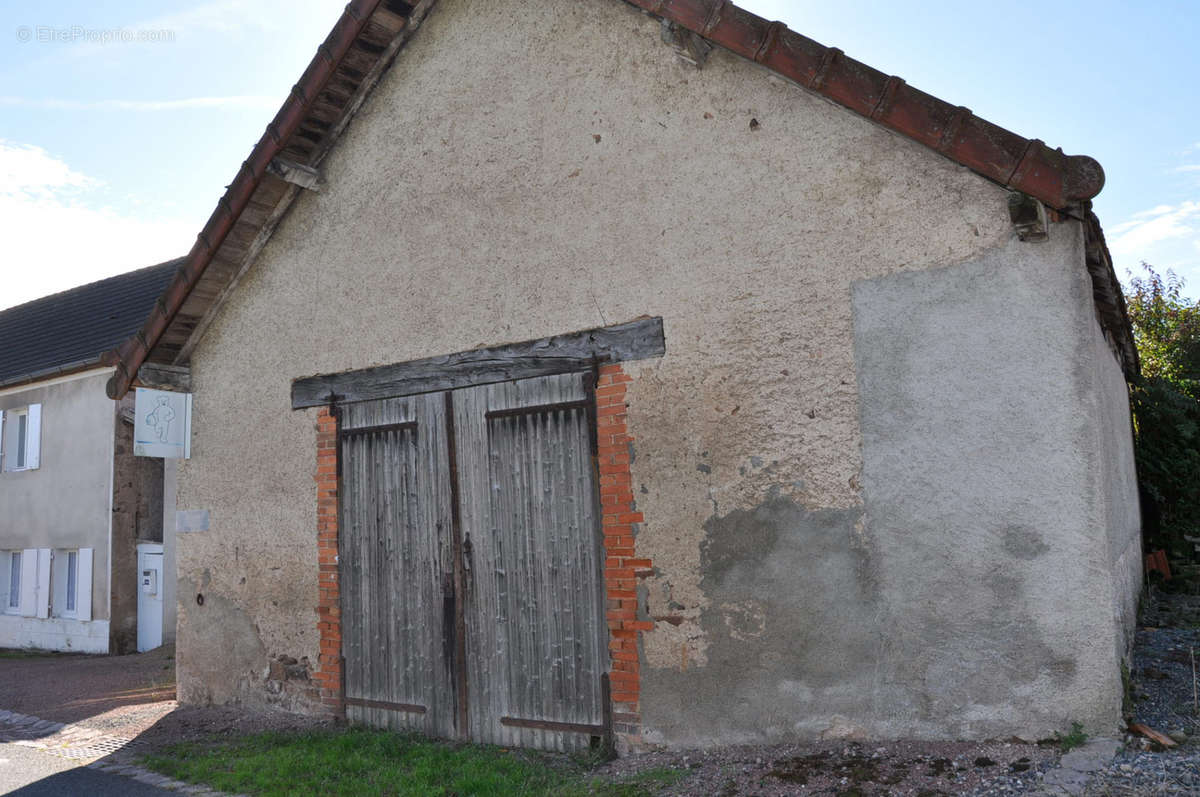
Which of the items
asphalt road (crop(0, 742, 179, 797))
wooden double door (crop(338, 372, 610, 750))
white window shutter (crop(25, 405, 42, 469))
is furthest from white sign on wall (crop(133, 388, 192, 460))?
white window shutter (crop(25, 405, 42, 469))

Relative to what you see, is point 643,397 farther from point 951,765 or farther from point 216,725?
point 216,725

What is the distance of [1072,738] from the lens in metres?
4.33

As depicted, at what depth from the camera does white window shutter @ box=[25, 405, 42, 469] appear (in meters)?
14.8

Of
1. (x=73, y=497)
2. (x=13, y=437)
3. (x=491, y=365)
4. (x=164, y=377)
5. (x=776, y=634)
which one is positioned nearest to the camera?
(x=776, y=634)

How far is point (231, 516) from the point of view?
7.95m

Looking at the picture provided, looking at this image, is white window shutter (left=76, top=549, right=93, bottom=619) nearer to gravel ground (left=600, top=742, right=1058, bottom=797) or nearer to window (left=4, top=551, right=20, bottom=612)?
window (left=4, top=551, right=20, bottom=612)

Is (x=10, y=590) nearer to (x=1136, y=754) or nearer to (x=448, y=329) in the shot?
(x=448, y=329)

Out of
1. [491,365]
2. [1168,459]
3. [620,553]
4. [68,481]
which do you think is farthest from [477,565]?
[68,481]

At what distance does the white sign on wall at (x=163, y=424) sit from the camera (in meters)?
8.02

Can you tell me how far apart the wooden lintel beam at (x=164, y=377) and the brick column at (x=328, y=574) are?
1888mm

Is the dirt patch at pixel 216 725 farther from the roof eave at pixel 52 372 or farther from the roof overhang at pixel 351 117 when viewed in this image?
the roof eave at pixel 52 372

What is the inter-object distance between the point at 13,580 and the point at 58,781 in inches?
449

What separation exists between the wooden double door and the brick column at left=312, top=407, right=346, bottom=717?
84 millimetres

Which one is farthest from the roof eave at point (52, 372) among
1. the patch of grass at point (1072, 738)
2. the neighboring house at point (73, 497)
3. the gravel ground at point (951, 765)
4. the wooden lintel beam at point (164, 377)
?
the patch of grass at point (1072, 738)
